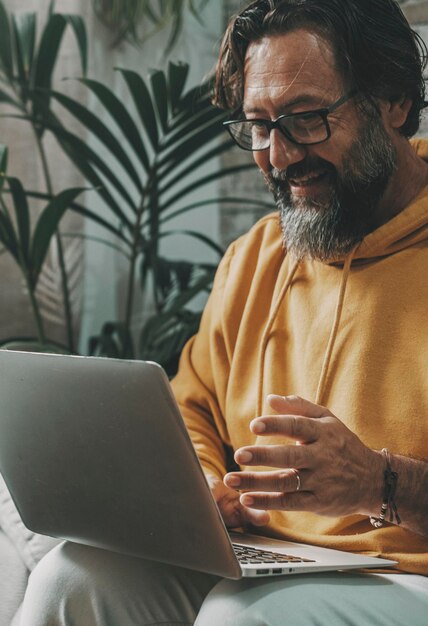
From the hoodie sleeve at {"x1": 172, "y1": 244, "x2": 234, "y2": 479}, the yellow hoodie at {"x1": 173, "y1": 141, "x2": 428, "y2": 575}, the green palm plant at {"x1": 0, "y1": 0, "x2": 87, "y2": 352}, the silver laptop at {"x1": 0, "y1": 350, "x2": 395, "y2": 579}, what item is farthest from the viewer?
the green palm plant at {"x1": 0, "y1": 0, "x2": 87, "y2": 352}

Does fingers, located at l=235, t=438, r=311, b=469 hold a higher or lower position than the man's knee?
higher

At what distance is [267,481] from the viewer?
3.40 feet

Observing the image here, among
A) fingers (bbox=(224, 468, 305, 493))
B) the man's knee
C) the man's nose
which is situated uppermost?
the man's nose

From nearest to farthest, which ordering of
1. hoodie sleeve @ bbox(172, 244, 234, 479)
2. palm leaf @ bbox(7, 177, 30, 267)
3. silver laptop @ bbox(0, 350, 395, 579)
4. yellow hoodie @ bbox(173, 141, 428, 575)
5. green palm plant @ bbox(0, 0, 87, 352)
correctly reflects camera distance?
silver laptop @ bbox(0, 350, 395, 579)
yellow hoodie @ bbox(173, 141, 428, 575)
hoodie sleeve @ bbox(172, 244, 234, 479)
palm leaf @ bbox(7, 177, 30, 267)
green palm plant @ bbox(0, 0, 87, 352)

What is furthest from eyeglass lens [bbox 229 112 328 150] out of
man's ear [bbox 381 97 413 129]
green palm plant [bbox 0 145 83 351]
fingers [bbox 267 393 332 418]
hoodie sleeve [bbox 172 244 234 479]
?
green palm plant [bbox 0 145 83 351]

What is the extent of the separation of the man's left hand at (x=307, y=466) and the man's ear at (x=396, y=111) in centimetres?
53

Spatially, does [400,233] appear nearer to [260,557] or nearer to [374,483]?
[374,483]

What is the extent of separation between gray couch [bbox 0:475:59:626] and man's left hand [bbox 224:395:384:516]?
1.57 ft

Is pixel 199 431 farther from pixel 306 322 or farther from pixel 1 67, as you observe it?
pixel 1 67

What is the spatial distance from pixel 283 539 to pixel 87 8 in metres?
1.51

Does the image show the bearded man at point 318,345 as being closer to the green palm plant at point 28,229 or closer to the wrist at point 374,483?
the wrist at point 374,483

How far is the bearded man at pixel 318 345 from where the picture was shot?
1.06 metres

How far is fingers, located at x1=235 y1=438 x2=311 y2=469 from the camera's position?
3.22ft

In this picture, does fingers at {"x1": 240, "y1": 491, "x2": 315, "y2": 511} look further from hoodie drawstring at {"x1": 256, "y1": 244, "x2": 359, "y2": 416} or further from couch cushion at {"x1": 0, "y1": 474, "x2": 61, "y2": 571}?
couch cushion at {"x1": 0, "y1": 474, "x2": 61, "y2": 571}
